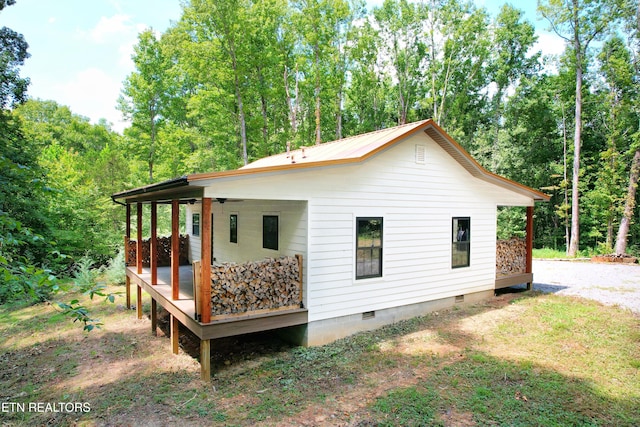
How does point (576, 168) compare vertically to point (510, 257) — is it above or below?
above

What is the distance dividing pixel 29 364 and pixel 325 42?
20.5m

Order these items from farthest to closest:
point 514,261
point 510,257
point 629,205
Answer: point 629,205 → point 514,261 → point 510,257

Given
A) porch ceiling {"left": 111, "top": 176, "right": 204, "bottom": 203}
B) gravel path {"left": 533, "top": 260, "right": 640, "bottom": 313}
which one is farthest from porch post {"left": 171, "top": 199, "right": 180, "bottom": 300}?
gravel path {"left": 533, "top": 260, "right": 640, "bottom": 313}

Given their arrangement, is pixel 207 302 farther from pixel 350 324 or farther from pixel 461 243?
pixel 461 243

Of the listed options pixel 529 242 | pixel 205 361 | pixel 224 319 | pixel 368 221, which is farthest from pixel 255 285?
pixel 529 242

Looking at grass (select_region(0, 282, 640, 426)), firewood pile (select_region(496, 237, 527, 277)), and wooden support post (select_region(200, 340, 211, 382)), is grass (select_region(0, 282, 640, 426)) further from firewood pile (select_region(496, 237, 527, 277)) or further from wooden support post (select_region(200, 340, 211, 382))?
firewood pile (select_region(496, 237, 527, 277))

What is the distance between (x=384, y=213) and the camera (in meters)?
7.79

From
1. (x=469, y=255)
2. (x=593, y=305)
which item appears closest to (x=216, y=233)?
(x=469, y=255)

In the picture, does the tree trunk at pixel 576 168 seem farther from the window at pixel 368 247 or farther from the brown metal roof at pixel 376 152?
the window at pixel 368 247

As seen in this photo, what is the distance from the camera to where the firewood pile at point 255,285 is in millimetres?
5891

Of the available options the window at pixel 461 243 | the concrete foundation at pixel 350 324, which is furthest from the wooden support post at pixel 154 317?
the window at pixel 461 243

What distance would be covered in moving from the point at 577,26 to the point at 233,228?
2221 cm

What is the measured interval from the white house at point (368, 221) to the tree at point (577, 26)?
1247 cm

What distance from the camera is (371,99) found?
2733 centimetres
